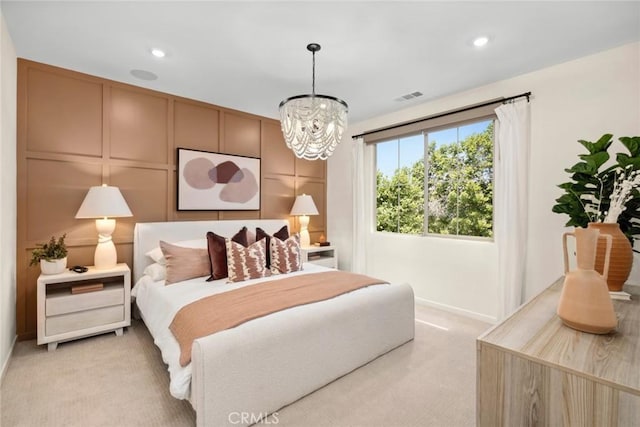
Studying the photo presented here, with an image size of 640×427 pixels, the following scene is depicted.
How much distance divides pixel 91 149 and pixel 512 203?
4.32m

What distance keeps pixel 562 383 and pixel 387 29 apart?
236 cm

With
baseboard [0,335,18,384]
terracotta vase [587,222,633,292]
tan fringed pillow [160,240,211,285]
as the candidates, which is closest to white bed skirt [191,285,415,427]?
tan fringed pillow [160,240,211,285]

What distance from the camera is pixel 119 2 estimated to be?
1935mm

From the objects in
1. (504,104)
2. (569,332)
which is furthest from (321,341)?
(504,104)

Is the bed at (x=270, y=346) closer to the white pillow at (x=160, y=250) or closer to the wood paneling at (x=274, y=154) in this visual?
the white pillow at (x=160, y=250)

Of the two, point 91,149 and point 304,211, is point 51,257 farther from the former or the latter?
point 304,211

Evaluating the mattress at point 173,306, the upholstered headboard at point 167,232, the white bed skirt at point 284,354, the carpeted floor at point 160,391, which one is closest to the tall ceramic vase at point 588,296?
the carpeted floor at point 160,391

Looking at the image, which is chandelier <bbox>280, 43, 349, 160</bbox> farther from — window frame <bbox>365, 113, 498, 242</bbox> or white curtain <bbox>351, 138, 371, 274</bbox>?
white curtain <bbox>351, 138, 371, 274</bbox>

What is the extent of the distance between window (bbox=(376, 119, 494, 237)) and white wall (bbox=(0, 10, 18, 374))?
3.96 metres

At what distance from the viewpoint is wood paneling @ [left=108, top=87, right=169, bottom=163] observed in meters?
3.11

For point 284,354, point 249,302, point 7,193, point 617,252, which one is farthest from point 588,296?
point 7,193

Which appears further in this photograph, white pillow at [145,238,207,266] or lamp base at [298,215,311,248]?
lamp base at [298,215,311,248]

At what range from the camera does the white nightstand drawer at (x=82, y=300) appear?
2.48 metres

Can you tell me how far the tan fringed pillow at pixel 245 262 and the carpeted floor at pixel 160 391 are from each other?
0.91m
